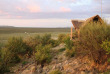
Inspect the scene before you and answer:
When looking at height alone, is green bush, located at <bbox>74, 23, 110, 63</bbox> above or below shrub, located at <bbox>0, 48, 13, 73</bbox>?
above

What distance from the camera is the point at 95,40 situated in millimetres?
Answer: 7391

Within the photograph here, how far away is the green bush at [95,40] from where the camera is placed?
7.36m

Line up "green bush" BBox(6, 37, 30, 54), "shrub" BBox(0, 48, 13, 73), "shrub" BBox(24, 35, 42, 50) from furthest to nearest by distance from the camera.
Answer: "shrub" BBox(24, 35, 42, 50) → "green bush" BBox(6, 37, 30, 54) → "shrub" BBox(0, 48, 13, 73)

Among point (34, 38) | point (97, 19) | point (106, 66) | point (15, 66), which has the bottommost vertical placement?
point (15, 66)

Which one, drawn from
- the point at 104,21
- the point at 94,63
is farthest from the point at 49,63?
the point at 104,21

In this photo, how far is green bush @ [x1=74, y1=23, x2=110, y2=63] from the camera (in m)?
7.36

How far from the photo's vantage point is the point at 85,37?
304 inches

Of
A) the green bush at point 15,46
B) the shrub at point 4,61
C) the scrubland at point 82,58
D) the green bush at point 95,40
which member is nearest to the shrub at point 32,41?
the green bush at point 15,46

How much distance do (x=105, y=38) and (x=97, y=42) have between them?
49 cm

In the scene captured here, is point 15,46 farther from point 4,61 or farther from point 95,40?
point 95,40

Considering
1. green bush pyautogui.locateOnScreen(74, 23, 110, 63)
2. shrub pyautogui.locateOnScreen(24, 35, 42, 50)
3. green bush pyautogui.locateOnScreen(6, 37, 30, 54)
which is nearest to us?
green bush pyautogui.locateOnScreen(74, 23, 110, 63)

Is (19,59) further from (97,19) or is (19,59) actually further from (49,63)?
(97,19)

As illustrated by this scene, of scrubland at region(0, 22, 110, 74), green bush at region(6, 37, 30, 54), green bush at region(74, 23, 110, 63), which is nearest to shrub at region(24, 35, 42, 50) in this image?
green bush at region(6, 37, 30, 54)

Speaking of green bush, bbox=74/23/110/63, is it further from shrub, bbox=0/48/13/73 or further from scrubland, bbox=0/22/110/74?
shrub, bbox=0/48/13/73
